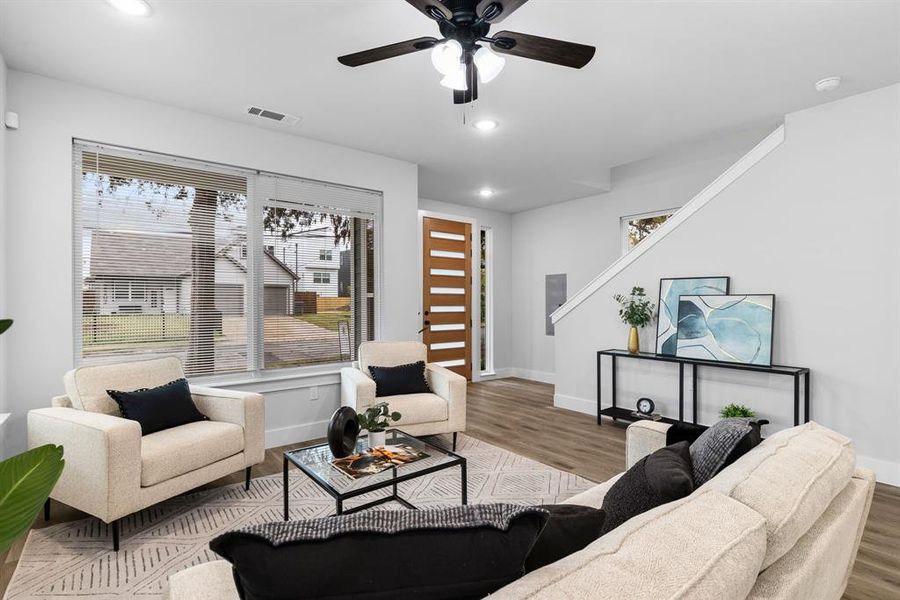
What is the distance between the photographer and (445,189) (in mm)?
5742

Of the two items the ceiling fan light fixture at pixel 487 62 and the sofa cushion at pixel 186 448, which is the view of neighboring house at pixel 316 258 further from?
the ceiling fan light fixture at pixel 487 62

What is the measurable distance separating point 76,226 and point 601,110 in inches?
145

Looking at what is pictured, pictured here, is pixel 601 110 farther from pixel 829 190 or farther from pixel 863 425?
pixel 863 425

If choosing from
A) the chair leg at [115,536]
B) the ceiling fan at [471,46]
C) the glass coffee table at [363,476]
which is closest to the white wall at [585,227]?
the ceiling fan at [471,46]

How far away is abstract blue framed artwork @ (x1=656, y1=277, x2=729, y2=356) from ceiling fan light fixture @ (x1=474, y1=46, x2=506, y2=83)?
2.78 m

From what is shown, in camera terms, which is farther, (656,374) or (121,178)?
(656,374)

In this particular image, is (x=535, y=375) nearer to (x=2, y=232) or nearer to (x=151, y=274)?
(x=151, y=274)

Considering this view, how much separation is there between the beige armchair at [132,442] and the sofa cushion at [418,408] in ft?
3.15

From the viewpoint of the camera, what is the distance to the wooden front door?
20.4 ft

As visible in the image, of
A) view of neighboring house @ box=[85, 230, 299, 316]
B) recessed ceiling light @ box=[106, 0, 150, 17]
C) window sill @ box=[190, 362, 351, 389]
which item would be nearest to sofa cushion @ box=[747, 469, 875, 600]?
recessed ceiling light @ box=[106, 0, 150, 17]

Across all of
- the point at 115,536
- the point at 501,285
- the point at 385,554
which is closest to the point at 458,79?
the point at 385,554

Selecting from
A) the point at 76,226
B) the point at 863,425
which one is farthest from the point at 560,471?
the point at 76,226

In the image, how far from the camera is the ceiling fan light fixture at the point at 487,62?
209cm

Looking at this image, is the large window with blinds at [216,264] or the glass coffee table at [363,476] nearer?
the glass coffee table at [363,476]
